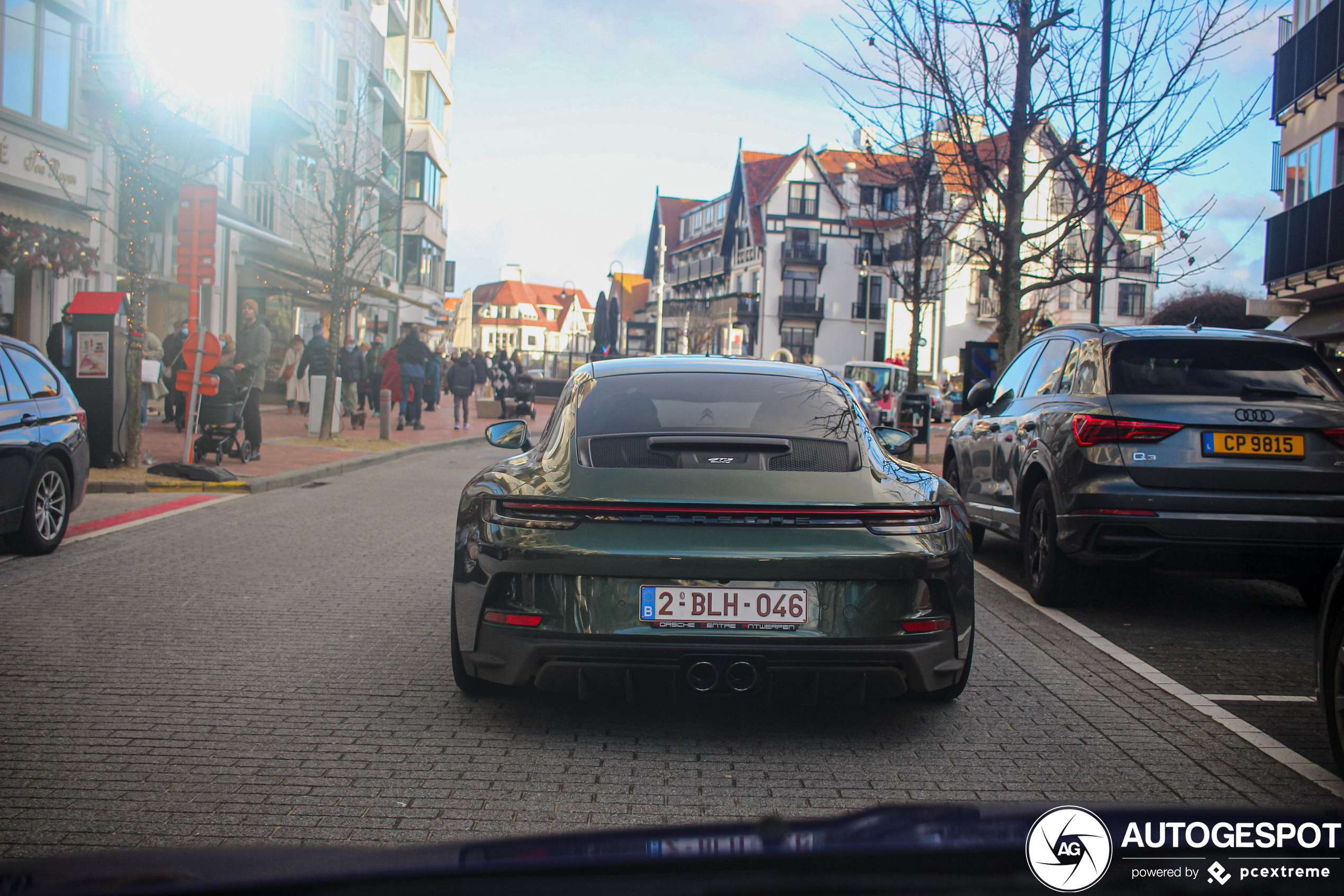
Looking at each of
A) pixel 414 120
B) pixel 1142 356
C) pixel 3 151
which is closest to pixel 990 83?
pixel 1142 356

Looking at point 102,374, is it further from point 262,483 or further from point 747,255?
point 747,255

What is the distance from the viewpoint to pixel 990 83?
15977mm

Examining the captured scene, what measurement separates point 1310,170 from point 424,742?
2446 centimetres

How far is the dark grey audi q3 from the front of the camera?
648 centimetres

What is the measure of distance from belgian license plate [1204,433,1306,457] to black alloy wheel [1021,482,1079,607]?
0.98 m

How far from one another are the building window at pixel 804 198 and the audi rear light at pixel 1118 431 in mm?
75506

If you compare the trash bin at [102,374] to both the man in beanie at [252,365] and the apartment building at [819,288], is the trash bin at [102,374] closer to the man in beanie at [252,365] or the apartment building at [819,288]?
the man in beanie at [252,365]

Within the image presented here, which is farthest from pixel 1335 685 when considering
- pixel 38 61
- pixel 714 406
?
pixel 38 61

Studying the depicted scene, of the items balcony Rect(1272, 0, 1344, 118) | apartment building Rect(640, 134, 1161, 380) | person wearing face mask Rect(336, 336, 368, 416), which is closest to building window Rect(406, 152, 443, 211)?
person wearing face mask Rect(336, 336, 368, 416)

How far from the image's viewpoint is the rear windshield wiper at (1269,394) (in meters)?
6.66

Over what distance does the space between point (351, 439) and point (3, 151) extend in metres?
6.85

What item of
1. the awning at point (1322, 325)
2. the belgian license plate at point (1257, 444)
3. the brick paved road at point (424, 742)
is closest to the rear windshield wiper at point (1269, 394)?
the belgian license plate at point (1257, 444)

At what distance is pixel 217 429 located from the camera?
579 inches

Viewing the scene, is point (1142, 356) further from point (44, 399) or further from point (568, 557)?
point (44, 399)
